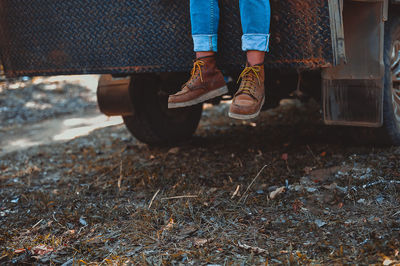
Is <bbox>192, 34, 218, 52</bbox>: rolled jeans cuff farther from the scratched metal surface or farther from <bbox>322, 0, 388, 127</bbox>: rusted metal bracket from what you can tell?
<bbox>322, 0, 388, 127</bbox>: rusted metal bracket

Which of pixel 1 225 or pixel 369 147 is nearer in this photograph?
pixel 1 225

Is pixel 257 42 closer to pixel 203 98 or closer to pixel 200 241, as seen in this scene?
pixel 203 98

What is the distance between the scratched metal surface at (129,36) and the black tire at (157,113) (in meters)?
0.66

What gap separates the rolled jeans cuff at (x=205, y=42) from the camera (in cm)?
268

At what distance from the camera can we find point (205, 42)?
2.69 metres

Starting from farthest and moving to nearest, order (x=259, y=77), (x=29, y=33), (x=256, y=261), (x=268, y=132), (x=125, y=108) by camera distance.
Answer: (x=268, y=132), (x=125, y=108), (x=29, y=33), (x=259, y=77), (x=256, y=261)

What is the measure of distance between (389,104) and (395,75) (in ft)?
0.81

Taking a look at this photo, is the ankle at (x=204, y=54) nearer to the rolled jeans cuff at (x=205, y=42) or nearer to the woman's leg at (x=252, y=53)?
the rolled jeans cuff at (x=205, y=42)

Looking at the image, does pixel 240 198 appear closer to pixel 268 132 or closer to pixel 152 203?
pixel 152 203

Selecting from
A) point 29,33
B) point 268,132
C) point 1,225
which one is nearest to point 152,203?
point 1,225

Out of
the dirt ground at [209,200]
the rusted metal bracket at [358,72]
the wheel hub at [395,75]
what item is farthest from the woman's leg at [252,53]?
the wheel hub at [395,75]

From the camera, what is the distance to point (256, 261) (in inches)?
78.0

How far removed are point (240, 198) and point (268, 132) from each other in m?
1.89

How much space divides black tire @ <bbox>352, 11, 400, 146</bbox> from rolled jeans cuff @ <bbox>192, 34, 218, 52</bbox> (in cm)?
123
